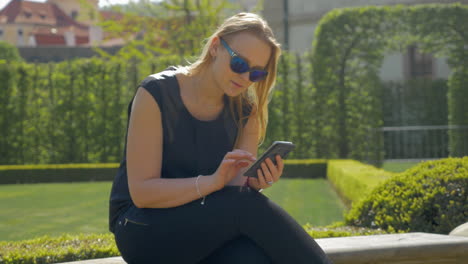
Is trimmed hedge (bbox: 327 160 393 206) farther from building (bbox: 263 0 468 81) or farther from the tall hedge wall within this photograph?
building (bbox: 263 0 468 81)

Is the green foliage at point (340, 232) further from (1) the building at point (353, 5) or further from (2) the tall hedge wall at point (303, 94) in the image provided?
(1) the building at point (353, 5)

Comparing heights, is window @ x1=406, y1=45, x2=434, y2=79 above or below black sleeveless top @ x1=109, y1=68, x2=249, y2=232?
above

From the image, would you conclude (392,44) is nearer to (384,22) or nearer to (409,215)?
(384,22)

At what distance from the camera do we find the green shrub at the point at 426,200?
479 centimetres

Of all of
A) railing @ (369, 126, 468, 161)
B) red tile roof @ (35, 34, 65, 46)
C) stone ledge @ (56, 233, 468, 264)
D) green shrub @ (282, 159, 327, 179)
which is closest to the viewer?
stone ledge @ (56, 233, 468, 264)

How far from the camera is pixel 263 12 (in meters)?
30.9

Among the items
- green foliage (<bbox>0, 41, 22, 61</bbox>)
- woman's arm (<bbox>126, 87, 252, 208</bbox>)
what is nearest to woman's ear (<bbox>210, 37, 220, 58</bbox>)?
woman's arm (<bbox>126, 87, 252, 208</bbox>)

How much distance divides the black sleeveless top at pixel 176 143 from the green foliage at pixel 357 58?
13.5 metres

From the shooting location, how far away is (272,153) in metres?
2.98

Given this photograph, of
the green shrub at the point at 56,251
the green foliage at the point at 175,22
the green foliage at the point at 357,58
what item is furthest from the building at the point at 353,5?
the green shrub at the point at 56,251

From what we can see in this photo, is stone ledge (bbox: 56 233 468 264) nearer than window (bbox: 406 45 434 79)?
Yes

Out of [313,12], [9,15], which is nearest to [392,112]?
[313,12]

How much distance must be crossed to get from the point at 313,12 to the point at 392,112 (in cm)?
1017

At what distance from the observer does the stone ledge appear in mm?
3598
